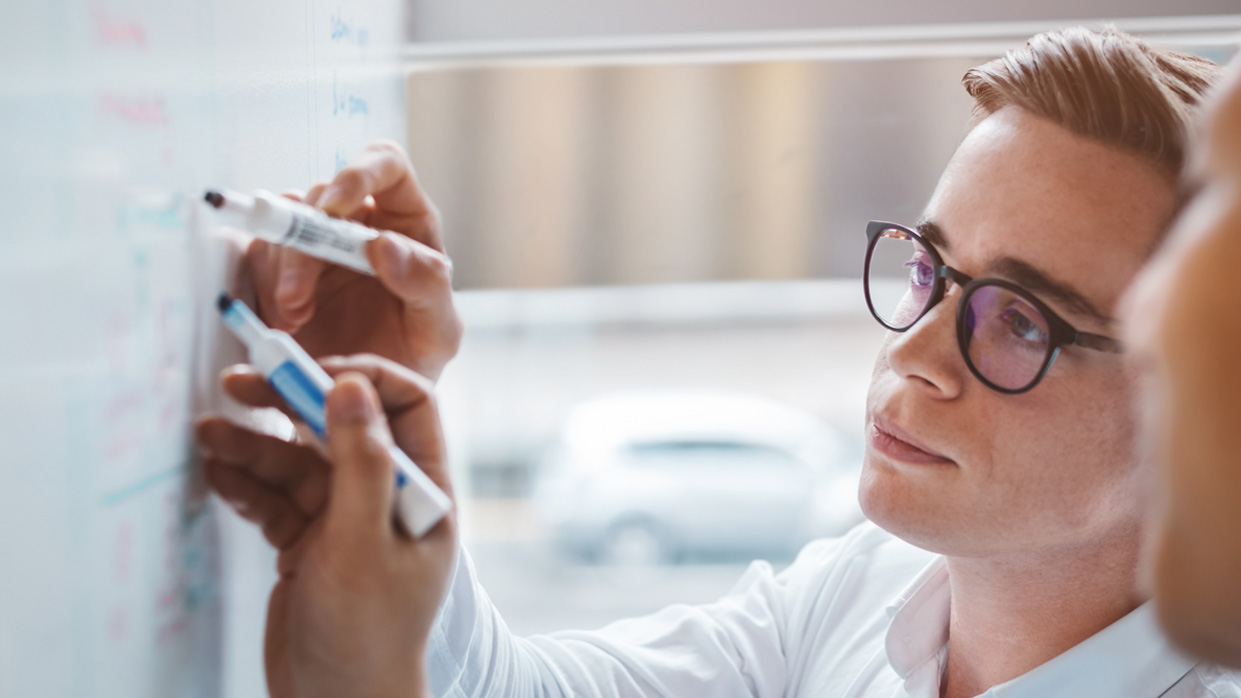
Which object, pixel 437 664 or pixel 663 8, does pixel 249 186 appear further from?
pixel 663 8

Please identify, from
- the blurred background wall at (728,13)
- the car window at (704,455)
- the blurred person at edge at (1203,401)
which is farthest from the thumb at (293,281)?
the car window at (704,455)

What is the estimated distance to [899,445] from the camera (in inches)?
29.7

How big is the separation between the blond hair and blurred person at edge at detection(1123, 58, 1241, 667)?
44 centimetres

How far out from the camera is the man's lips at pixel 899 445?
0.73 metres

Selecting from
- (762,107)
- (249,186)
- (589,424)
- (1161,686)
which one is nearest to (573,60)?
(762,107)

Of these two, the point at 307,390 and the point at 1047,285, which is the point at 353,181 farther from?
the point at 1047,285

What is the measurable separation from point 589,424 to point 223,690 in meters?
1.43

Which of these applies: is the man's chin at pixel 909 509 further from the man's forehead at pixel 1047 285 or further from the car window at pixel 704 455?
the car window at pixel 704 455

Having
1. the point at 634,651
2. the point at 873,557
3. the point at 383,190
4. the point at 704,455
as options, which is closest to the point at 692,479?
the point at 704,455

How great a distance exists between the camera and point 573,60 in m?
1.06

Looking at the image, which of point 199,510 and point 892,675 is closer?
point 199,510

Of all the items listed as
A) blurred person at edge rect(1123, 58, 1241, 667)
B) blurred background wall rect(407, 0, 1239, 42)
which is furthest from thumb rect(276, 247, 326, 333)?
blurred background wall rect(407, 0, 1239, 42)

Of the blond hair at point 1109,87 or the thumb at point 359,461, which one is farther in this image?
the blond hair at point 1109,87

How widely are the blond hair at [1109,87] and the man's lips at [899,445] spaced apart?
Result: 0.29 metres
